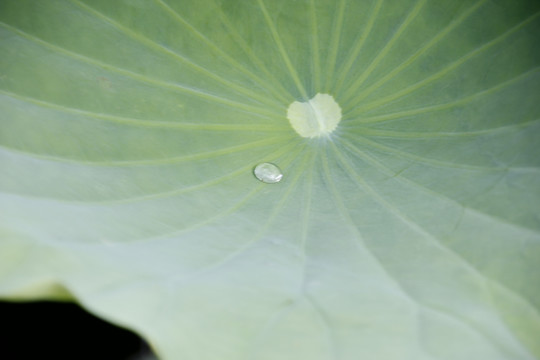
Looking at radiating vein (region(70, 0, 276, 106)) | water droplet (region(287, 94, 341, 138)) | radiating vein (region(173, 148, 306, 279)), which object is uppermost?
radiating vein (region(70, 0, 276, 106))

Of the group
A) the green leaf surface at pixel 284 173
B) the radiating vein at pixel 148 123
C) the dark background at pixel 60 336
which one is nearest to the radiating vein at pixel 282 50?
the green leaf surface at pixel 284 173

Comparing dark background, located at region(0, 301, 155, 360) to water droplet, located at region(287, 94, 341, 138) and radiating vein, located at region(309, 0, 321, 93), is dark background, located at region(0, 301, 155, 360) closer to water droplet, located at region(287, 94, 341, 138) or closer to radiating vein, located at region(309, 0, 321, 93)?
water droplet, located at region(287, 94, 341, 138)

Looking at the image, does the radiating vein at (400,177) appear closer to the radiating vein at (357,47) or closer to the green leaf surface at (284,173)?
the green leaf surface at (284,173)

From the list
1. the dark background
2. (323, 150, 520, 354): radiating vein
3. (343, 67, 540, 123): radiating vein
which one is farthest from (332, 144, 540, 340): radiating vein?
the dark background

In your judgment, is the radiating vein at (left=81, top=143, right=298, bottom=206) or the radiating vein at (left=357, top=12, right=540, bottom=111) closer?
the radiating vein at (left=81, top=143, right=298, bottom=206)

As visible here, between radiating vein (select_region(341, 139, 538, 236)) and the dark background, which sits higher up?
radiating vein (select_region(341, 139, 538, 236))

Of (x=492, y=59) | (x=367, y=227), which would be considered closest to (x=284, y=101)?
(x=367, y=227)

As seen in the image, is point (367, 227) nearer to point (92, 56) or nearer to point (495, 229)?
point (495, 229)

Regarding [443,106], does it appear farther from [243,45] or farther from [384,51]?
[243,45]

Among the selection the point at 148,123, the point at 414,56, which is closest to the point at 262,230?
the point at 148,123
